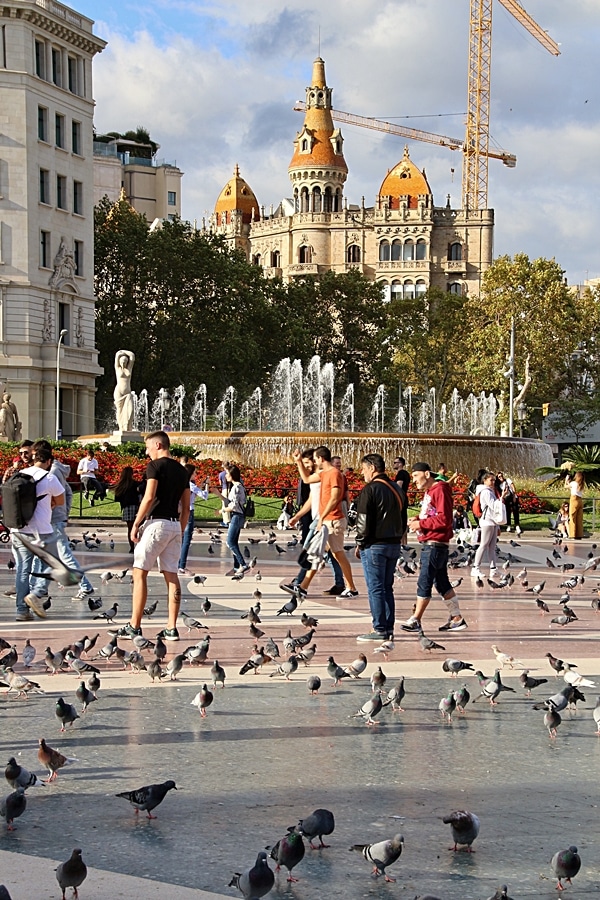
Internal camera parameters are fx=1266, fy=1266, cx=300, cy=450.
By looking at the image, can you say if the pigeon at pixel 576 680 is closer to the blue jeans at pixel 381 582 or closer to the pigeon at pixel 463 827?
the blue jeans at pixel 381 582

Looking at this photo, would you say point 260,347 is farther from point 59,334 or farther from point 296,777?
point 296,777

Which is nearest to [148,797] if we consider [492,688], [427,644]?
[492,688]

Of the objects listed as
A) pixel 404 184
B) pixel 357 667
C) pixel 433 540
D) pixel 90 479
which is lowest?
pixel 357 667

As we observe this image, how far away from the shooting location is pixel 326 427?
64.8 meters

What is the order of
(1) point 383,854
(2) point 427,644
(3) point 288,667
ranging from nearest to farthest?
(1) point 383,854
(3) point 288,667
(2) point 427,644

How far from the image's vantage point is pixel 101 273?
64000mm

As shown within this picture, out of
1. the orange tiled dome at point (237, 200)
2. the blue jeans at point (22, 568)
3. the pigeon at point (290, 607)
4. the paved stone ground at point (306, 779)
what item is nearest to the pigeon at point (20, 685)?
the paved stone ground at point (306, 779)

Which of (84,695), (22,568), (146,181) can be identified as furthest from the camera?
(146,181)

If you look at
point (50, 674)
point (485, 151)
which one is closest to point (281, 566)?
point (50, 674)

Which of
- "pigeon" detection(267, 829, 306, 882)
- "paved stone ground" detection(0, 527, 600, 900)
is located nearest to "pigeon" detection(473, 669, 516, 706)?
"paved stone ground" detection(0, 527, 600, 900)

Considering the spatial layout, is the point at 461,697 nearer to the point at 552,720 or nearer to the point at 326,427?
the point at 552,720

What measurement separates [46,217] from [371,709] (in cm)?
5210

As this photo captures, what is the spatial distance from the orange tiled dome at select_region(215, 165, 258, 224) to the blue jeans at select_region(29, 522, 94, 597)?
146 metres

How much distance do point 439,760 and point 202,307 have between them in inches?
2269
